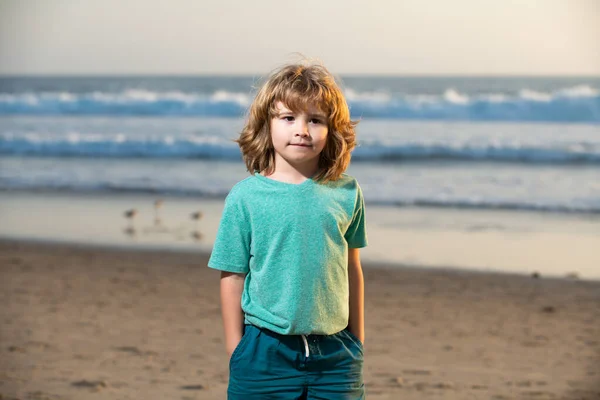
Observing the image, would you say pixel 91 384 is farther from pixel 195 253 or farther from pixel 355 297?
pixel 195 253

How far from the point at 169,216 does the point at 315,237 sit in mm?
5768

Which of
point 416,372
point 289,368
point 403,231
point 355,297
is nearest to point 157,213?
point 403,231

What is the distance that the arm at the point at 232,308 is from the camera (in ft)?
5.76

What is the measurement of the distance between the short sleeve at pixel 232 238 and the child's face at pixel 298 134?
149 mm

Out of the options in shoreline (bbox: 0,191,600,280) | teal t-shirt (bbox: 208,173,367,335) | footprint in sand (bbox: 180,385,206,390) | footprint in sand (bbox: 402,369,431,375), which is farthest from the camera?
shoreline (bbox: 0,191,600,280)

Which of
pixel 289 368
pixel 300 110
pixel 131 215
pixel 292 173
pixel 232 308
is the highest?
pixel 300 110

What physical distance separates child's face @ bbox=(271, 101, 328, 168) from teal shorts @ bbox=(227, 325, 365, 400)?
1.25 ft

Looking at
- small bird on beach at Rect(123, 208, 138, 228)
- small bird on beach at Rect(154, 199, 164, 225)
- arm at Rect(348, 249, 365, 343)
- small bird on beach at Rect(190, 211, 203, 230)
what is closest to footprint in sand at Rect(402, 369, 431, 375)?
arm at Rect(348, 249, 365, 343)

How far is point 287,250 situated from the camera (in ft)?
5.61

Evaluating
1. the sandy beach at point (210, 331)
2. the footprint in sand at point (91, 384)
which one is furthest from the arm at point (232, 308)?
the footprint in sand at point (91, 384)

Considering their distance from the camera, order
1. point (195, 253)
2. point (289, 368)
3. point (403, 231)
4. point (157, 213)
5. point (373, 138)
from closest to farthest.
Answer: point (289, 368)
point (195, 253)
point (403, 231)
point (157, 213)
point (373, 138)

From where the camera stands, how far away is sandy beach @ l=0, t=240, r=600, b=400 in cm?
372

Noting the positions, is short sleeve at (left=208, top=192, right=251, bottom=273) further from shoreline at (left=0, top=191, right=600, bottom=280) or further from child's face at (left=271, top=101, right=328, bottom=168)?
shoreline at (left=0, top=191, right=600, bottom=280)

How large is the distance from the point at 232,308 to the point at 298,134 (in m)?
0.40
